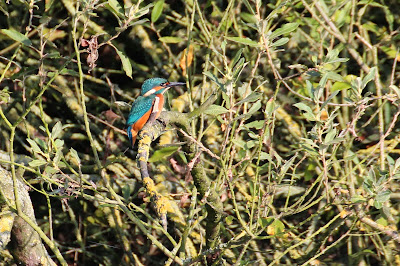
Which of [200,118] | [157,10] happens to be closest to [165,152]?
[200,118]

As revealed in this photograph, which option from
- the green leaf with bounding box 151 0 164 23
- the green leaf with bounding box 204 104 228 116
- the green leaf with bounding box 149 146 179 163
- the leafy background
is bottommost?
the leafy background

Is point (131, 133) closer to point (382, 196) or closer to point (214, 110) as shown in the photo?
point (214, 110)

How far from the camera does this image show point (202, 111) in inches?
80.1

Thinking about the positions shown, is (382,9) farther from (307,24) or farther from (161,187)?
(161,187)

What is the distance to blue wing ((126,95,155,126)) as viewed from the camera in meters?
3.17

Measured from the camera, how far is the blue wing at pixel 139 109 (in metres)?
3.17

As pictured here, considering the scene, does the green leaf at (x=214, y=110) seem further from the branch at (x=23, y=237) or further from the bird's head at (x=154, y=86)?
the bird's head at (x=154, y=86)

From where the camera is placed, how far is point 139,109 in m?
3.18

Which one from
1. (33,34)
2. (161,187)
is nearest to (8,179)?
(161,187)

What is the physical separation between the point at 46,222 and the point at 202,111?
72.6 inches

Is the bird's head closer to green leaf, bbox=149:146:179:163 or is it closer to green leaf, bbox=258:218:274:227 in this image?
green leaf, bbox=149:146:179:163

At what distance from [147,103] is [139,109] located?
0.06m

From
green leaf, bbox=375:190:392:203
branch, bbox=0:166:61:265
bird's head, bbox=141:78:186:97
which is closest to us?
green leaf, bbox=375:190:392:203

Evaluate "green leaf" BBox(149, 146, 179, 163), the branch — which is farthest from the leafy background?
"green leaf" BBox(149, 146, 179, 163)
